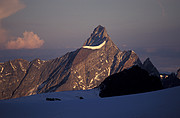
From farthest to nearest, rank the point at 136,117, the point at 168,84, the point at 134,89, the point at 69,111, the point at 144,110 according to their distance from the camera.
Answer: the point at 168,84 < the point at 134,89 < the point at 69,111 < the point at 144,110 < the point at 136,117

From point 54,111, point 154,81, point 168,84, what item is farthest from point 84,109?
point 168,84

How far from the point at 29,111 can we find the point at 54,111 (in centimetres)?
112

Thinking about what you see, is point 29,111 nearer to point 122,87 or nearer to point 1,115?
point 1,115

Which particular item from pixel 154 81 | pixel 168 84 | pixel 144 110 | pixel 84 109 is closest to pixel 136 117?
pixel 144 110

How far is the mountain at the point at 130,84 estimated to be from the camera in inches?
1134

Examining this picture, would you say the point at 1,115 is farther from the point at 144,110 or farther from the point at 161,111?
the point at 161,111

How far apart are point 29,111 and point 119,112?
3731mm

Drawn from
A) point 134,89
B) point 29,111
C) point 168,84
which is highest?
point 29,111

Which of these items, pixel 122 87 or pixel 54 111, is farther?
pixel 122 87

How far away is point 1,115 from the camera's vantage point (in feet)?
23.4

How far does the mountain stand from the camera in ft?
94.5

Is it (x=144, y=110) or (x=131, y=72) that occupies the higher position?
(x=144, y=110)

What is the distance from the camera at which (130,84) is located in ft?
97.2

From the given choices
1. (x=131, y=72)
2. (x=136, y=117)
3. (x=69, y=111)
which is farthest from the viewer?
(x=131, y=72)
